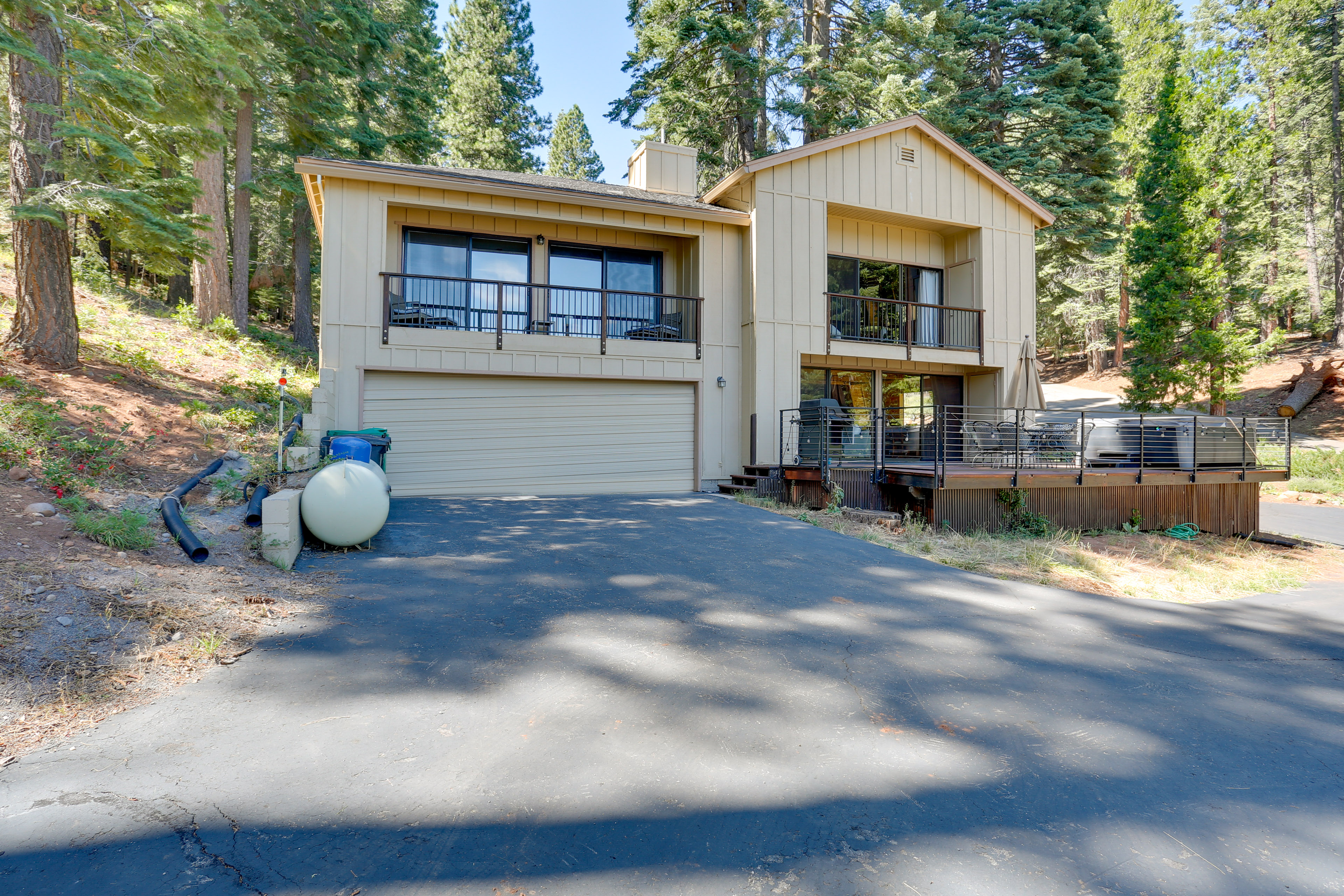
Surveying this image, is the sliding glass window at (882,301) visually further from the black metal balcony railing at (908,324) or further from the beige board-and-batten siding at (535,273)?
the beige board-and-batten siding at (535,273)

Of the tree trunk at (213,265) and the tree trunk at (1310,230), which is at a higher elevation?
the tree trunk at (1310,230)

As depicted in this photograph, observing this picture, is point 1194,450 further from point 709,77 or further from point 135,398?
point 709,77

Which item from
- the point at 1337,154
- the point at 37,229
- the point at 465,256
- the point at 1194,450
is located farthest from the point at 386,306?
the point at 1337,154

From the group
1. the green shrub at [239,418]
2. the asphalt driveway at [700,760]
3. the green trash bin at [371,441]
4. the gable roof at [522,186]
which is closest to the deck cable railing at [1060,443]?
the gable roof at [522,186]

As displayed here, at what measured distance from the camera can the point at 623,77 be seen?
794 inches

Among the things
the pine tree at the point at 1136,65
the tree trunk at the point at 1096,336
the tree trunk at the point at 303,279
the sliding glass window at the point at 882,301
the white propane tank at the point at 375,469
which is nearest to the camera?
the white propane tank at the point at 375,469

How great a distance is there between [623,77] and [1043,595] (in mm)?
19945

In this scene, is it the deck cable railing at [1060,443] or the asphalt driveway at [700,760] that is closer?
the asphalt driveway at [700,760]

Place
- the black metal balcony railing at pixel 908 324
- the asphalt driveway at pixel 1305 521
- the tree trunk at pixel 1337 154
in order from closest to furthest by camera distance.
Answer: the asphalt driveway at pixel 1305 521 → the black metal balcony railing at pixel 908 324 → the tree trunk at pixel 1337 154

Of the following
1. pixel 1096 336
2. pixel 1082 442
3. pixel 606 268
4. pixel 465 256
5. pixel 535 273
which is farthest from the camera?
pixel 1096 336

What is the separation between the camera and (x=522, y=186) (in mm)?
10477

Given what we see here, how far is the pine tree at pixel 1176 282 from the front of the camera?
57.3 feet

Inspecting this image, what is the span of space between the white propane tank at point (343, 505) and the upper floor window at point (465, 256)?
579 cm

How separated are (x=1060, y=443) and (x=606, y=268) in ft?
28.5
